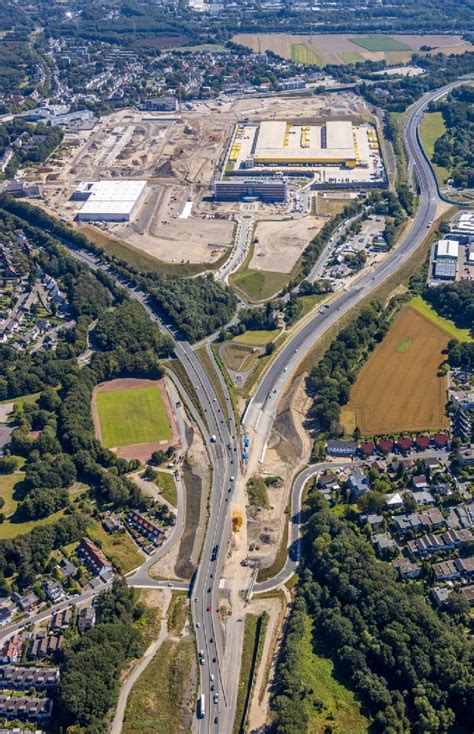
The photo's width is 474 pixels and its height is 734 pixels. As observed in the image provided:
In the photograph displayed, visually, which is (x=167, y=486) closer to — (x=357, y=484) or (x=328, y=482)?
(x=328, y=482)

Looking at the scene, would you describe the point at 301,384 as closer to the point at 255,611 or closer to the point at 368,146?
the point at 255,611

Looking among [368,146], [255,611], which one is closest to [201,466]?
[255,611]

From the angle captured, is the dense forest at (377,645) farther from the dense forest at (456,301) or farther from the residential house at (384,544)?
the dense forest at (456,301)

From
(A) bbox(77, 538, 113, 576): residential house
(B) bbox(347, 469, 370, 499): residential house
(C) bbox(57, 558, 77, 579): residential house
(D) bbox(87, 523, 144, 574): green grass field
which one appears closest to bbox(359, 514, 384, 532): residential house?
(B) bbox(347, 469, 370, 499): residential house

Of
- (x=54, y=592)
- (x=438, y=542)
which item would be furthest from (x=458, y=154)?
(x=54, y=592)

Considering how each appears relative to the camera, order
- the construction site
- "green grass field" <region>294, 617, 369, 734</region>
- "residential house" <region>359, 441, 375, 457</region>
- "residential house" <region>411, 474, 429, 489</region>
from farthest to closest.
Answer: the construction site, "residential house" <region>359, 441, 375, 457</region>, "residential house" <region>411, 474, 429, 489</region>, "green grass field" <region>294, 617, 369, 734</region>

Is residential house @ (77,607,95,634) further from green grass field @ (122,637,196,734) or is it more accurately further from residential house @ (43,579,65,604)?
green grass field @ (122,637,196,734)
